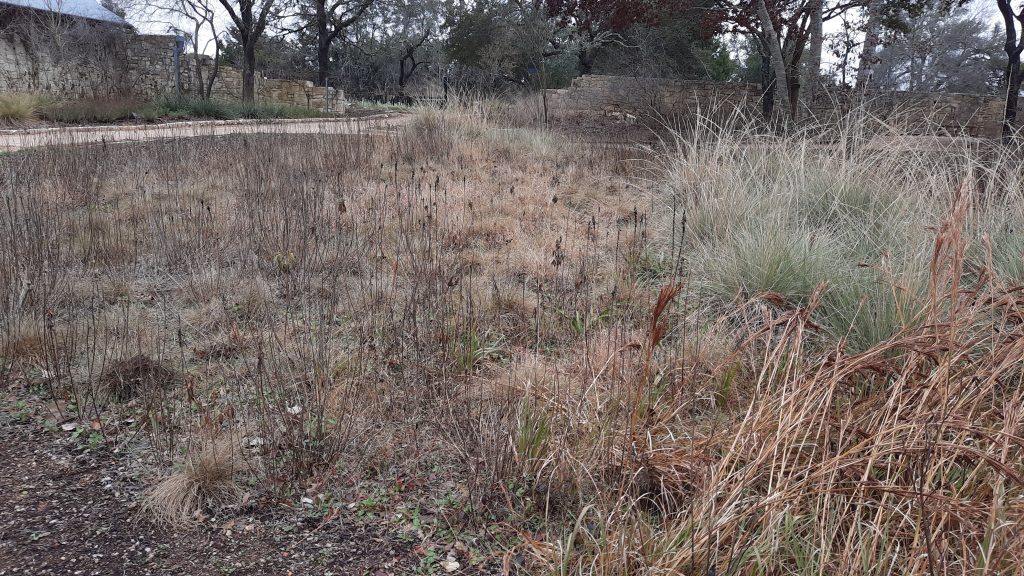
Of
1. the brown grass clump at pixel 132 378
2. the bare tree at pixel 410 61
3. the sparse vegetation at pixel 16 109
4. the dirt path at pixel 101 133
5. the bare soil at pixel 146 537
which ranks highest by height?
the bare tree at pixel 410 61

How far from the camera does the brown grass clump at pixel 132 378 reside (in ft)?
8.66

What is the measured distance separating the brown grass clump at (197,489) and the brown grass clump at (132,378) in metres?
0.66

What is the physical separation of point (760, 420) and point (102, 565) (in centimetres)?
193

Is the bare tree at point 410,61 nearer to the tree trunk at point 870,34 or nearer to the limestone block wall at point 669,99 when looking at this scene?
the limestone block wall at point 669,99

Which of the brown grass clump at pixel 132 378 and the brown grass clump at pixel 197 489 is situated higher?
the brown grass clump at pixel 132 378

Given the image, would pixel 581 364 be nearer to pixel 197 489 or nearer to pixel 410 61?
pixel 197 489

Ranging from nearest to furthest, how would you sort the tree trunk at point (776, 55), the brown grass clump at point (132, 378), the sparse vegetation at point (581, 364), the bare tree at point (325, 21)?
the sparse vegetation at point (581, 364) → the brown grass clump at point (132, 378) → the tree trunk at point (776, 55) → the bare tree at point (325, 21)

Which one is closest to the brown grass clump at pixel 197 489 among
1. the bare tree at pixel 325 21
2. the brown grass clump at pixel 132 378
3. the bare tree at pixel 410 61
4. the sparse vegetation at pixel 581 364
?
the sparse vegetation at pixel 581 364

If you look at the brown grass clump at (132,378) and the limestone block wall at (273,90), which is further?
the limestone block wall at (273,90)

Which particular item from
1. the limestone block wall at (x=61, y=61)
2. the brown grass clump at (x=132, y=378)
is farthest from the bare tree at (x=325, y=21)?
the brown grass clump at (x=132, y=378)

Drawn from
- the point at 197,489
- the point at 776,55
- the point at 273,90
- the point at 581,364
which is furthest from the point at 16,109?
the point at 776,55

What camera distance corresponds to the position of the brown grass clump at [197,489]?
1958 millimetres

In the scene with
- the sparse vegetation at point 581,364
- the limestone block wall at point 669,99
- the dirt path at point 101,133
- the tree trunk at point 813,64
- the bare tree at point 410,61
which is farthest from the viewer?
the bare tree at point 410,61

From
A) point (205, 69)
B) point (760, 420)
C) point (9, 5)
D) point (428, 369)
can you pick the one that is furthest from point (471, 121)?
point (9, 5)
